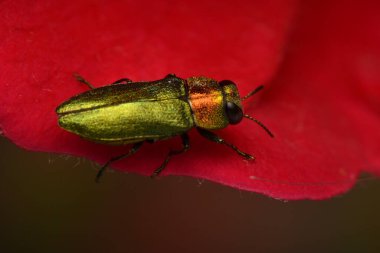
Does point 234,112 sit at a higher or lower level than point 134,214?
higher

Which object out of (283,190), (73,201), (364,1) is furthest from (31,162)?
(364,1)

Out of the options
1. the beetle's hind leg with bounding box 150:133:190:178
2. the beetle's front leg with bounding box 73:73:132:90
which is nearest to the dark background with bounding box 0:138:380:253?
the beetle's hind leg with bounding box 150:133:190:178

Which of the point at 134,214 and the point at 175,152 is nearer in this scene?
the point at 175,152

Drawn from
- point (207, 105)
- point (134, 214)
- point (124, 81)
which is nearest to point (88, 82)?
point (124, 81)

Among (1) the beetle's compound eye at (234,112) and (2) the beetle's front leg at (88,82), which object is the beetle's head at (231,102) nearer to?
(1) the beetle's compound eye at (234,112)

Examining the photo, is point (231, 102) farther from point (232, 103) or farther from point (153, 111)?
point (153, 111)

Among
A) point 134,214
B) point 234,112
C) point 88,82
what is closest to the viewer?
point 88,82
